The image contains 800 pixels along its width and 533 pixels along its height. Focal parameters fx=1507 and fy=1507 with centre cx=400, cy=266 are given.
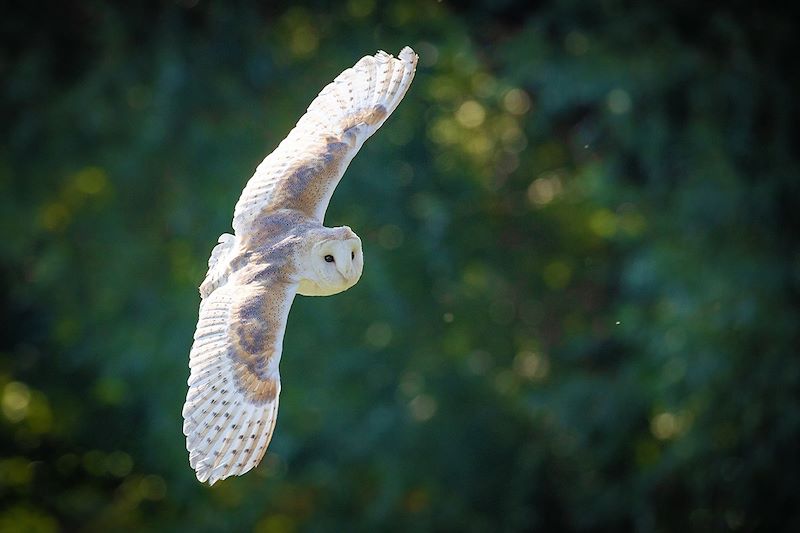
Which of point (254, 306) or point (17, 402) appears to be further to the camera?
point (17, 402)

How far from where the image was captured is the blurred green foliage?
8.42 m

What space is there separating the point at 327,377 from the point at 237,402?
5340 millimetres

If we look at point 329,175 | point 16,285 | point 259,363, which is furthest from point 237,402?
point 16,285

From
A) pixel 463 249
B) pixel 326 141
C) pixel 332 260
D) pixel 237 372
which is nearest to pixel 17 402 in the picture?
pixel 463 249

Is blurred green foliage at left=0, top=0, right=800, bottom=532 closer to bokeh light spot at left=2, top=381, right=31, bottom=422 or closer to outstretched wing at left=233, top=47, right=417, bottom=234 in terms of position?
bokeh light spot at left=2, top=381, right=31, bottom=422

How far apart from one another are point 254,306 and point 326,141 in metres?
0.81

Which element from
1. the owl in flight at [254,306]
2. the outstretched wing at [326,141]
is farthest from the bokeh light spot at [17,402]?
the owl in flight at [254,306]

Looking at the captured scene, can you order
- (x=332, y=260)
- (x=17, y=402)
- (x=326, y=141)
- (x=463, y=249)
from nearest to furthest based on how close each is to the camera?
(x=332, y=260)
(x=326, y=141)
(x=463, y=249)
(x=17, y=402)

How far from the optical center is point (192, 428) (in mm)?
3695

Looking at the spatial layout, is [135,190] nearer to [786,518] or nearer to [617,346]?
[617,346]

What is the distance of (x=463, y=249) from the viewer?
905 cm

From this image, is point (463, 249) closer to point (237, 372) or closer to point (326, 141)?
point (326, 141)

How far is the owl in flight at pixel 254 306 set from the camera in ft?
12.0

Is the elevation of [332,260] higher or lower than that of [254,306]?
lower
